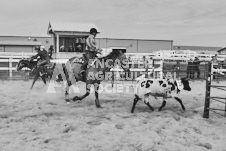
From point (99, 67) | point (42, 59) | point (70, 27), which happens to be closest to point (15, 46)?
point (70, 27)

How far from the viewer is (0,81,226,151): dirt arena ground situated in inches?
166

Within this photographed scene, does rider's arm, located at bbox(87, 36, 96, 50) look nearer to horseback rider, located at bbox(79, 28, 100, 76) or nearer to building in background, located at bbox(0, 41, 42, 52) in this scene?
horseback rider, located at bbox(79, 28, 100, 76)

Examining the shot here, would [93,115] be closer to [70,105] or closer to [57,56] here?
[70,105]

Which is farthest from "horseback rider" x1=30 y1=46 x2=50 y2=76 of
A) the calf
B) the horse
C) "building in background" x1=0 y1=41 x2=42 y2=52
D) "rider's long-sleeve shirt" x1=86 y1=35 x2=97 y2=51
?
"building in background" x1=0 y1=41 x2=42 y2=52

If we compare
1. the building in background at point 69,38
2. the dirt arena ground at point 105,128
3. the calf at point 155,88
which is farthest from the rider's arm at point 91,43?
the building in background at point 69,38

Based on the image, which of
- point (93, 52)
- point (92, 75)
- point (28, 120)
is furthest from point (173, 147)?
point (93, 52)

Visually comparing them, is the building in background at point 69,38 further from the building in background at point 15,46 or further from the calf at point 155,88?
the building in background at point 15,46

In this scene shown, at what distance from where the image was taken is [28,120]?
5570 mm

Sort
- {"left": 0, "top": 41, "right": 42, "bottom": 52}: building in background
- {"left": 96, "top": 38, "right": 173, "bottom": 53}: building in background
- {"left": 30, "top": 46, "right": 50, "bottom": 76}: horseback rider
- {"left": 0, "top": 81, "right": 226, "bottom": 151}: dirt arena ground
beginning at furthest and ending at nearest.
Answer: {"left": 96, "top": 38, "right": 173, "bottom": 53}: building in background
{"left": 0, "top": 41, "right": 42, "bottom": 52}: building in background
{"left": 30, "top": 46, "right": 50, "bottom": 76}: horseback rider
{"left": 0, "top": 81, "right": 226, "bottom": 151}: dirt arena ground

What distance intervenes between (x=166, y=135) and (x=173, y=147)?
1.88ft

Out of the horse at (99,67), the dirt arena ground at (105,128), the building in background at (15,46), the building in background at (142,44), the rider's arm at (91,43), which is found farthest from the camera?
the building in background at (142,44)

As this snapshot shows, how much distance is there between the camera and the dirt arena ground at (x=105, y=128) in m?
4.22

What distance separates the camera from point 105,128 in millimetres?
5020

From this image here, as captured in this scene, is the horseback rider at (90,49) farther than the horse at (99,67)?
Yes
